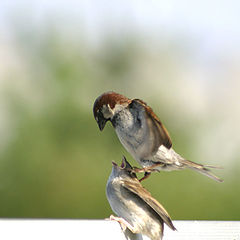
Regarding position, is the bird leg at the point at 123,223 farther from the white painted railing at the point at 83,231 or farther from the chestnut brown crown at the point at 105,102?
the chestnut brown crown at the point at 105,102

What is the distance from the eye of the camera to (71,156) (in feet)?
11.4

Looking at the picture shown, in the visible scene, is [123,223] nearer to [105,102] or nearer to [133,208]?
[133,208]

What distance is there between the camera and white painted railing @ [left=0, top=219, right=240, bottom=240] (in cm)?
171

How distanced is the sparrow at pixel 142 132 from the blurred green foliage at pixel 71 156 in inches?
56.2

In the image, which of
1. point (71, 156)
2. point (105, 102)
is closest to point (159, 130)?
point (105, 102)

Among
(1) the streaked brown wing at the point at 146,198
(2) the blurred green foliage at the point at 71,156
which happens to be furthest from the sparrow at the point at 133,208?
(2) the blurred green foliage at the point at 71,156

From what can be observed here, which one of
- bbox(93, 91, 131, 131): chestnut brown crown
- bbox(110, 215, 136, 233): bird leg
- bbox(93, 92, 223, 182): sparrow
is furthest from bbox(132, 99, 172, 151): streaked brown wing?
bbox(110, 215, 136, 233): bird leg

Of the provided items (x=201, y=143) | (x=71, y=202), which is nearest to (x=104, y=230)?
(x=71, y=202)

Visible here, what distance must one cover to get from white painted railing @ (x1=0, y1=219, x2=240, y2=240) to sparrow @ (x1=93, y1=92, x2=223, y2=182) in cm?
18

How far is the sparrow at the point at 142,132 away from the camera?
1.77m

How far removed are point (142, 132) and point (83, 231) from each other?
1.06 feet

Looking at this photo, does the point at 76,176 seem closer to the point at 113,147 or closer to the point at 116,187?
the point at 113,147

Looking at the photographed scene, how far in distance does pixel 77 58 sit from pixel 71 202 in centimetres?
102

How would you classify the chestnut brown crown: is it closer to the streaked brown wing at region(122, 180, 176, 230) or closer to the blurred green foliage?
the streaked brown wing at region(122, 180, 176, 230)
